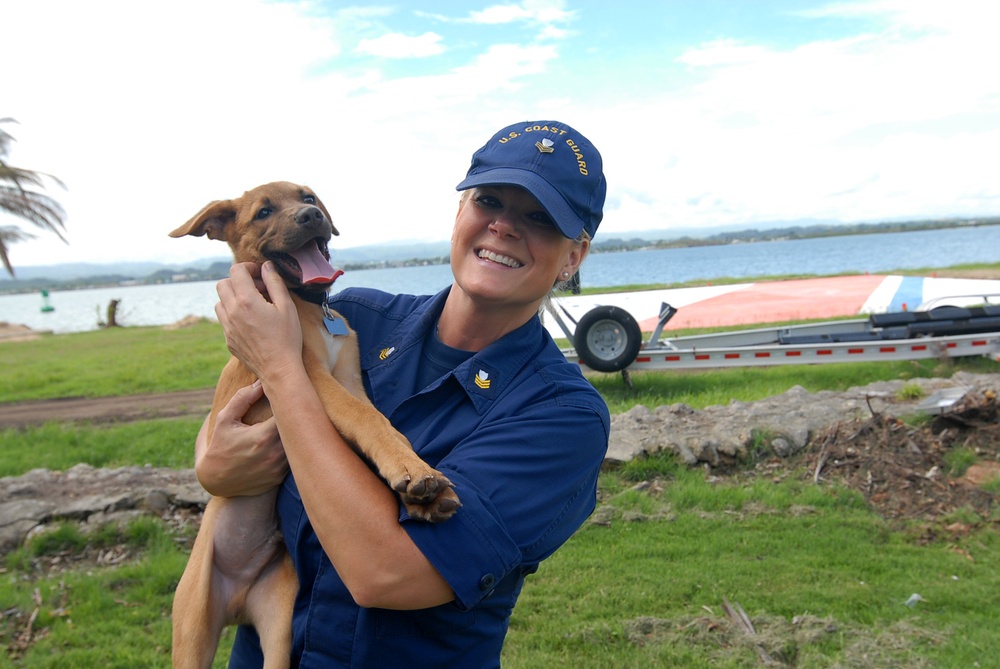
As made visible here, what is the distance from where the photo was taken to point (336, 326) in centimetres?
272

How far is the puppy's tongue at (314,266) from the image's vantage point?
2855 mm

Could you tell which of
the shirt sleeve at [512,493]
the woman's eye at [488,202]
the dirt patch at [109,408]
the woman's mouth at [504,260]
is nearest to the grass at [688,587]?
the shirt sleeve at [512,493]

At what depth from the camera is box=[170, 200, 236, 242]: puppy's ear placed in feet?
10.0

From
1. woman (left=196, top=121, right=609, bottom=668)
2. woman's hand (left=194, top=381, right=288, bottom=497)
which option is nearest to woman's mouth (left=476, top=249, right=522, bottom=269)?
woman (left=196, top=121, right=609, bottom=668)

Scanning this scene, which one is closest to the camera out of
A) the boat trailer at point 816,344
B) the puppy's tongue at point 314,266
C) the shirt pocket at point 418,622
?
the shirt pocket at point 418,622

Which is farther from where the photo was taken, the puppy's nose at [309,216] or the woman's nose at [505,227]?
the puppy's nose at [309,216]

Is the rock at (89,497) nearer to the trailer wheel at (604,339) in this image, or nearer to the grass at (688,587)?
the grass at (688,587)

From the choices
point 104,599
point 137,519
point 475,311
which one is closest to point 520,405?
point 475,311

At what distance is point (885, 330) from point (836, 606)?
6.54 metres

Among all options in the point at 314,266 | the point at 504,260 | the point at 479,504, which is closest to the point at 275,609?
the point at 479,504

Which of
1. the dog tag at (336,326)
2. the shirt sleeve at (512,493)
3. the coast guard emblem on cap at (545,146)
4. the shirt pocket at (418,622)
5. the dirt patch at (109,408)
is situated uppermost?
the coast guard emblem on cap at (545,146)

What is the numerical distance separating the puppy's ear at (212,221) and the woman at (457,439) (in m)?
0.72

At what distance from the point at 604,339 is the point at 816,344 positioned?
274 centimetres

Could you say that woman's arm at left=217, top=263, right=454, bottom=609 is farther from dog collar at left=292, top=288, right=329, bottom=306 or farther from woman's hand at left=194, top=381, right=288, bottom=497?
dog collar at left=292, top=288, right=329, bottom=306
